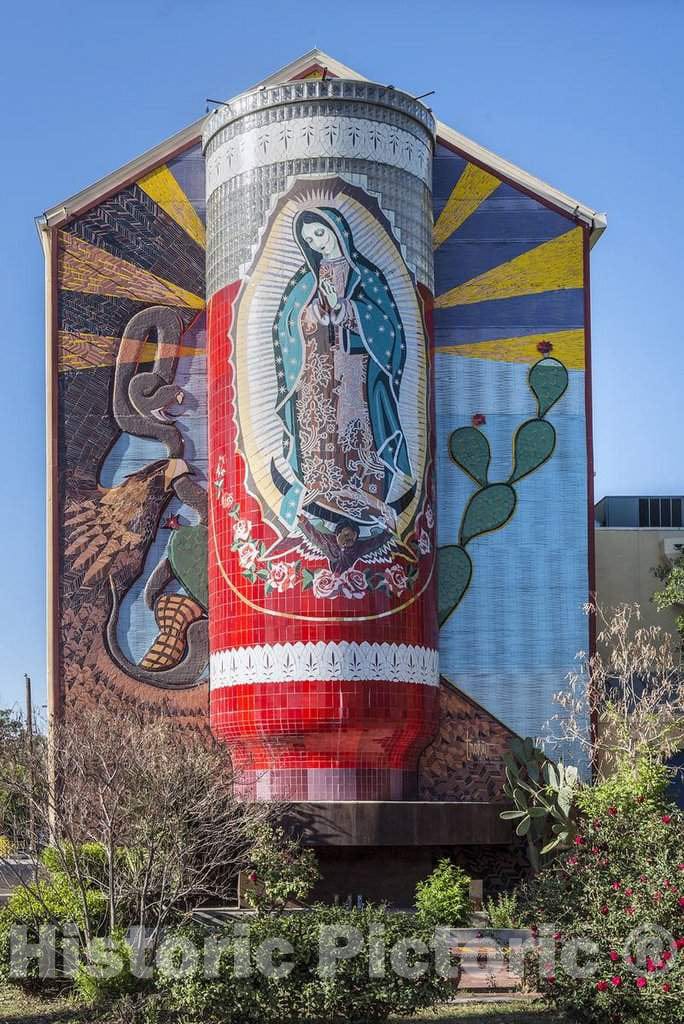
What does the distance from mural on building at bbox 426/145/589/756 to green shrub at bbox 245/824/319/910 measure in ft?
21.4

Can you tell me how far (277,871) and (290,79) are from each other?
18589 mm

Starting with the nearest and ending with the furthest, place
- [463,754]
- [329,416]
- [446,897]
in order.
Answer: [446,897] → [329,416] → [463,754]

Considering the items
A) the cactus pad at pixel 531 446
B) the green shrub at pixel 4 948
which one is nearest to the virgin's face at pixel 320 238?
the cactus pad at pixel 531 446

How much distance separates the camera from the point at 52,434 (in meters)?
33.6

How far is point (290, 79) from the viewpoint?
116ft

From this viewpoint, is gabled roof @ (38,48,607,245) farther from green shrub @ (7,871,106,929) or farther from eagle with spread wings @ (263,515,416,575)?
green shrub @ (7,871,106,929)

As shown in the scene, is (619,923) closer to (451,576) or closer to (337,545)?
(337,545)

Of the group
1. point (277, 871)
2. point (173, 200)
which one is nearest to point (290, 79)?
point (173, 200)

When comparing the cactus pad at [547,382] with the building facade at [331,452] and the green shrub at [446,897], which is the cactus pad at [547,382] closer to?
the building facade at [331,452]

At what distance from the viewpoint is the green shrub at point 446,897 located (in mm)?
26703

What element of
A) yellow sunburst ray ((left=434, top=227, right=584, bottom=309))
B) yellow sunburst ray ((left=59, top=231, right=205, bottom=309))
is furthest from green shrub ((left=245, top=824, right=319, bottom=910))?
yellow sunburst ray ((left=434, top=227, right=584, bottom=309))

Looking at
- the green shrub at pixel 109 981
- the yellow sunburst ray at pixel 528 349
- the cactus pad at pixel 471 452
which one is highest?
the yellow sunburst ray at pixel 528 349

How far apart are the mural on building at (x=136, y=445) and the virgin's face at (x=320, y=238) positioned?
3.90 meters

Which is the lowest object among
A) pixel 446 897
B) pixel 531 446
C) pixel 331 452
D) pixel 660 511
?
pixel 446 897
